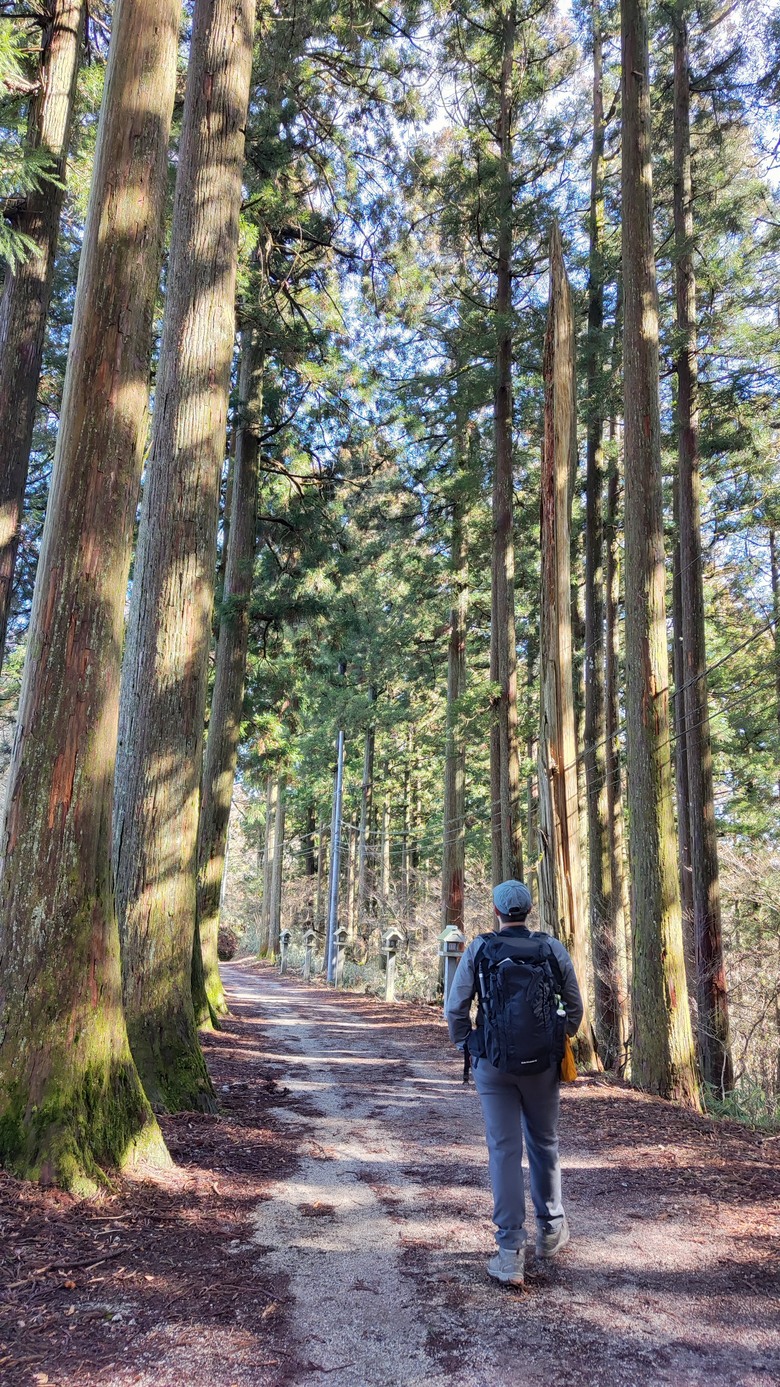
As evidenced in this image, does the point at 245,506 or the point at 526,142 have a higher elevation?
the point at 526,142

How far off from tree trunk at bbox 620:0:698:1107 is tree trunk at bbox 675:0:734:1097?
2.92m

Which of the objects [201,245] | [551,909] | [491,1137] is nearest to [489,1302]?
[491,1137]

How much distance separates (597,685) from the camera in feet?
51.9

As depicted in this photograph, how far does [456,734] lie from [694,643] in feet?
15.1

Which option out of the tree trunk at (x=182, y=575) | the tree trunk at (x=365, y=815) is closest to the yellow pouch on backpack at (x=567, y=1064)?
the tree trunk at (x=182, y=575)

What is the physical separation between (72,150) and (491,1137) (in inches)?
464

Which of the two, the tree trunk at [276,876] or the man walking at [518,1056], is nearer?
the man walking at [518,1056]

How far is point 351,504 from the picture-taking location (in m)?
15.6

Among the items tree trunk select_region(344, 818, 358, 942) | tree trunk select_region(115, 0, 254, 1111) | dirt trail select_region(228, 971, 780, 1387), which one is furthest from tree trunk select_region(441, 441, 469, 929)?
tree trunk select_region(344, 818, 358, 942)

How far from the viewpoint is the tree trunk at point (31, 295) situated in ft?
27.6

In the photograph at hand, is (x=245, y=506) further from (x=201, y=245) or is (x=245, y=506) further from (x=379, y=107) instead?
(x=201, y=245)

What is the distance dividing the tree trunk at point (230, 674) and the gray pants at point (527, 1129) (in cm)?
840

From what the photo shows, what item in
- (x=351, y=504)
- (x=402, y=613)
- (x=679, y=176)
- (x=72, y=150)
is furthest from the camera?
(x=402, y=613)

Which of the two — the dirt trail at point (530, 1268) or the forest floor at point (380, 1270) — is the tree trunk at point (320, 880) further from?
the forest floor at point (380, 1270)
